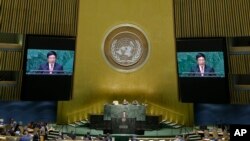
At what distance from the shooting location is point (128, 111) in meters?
14.7

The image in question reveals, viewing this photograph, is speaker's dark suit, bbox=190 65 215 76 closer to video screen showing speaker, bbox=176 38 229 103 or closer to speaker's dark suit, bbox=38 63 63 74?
video screen showing speaker, bbox=176 38 229 103

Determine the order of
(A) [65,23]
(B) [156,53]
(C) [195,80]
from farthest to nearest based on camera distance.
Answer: (B) [156,53]
(A) [65,23]
(C) [195,80]

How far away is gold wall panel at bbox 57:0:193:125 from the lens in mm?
16641

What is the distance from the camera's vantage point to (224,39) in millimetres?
15242

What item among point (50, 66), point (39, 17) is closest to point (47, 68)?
point (50, 66)

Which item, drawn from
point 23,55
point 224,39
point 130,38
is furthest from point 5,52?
point 224,39

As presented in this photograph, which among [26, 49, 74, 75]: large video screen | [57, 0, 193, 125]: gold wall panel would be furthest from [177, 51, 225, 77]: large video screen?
[26, 49, 74, 75]: large video screen

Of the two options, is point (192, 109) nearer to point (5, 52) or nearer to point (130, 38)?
point (130, 38)

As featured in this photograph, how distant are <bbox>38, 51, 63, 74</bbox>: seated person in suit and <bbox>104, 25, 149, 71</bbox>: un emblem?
317cm

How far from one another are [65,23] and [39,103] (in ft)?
14.6

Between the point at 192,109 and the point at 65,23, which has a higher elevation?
the point at 65,23

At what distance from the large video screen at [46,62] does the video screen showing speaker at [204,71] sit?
19.5 feet

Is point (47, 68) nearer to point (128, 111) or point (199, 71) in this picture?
point (128, 111)

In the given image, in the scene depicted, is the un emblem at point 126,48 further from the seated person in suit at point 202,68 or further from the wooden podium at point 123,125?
the wooden podium at point 123,125
